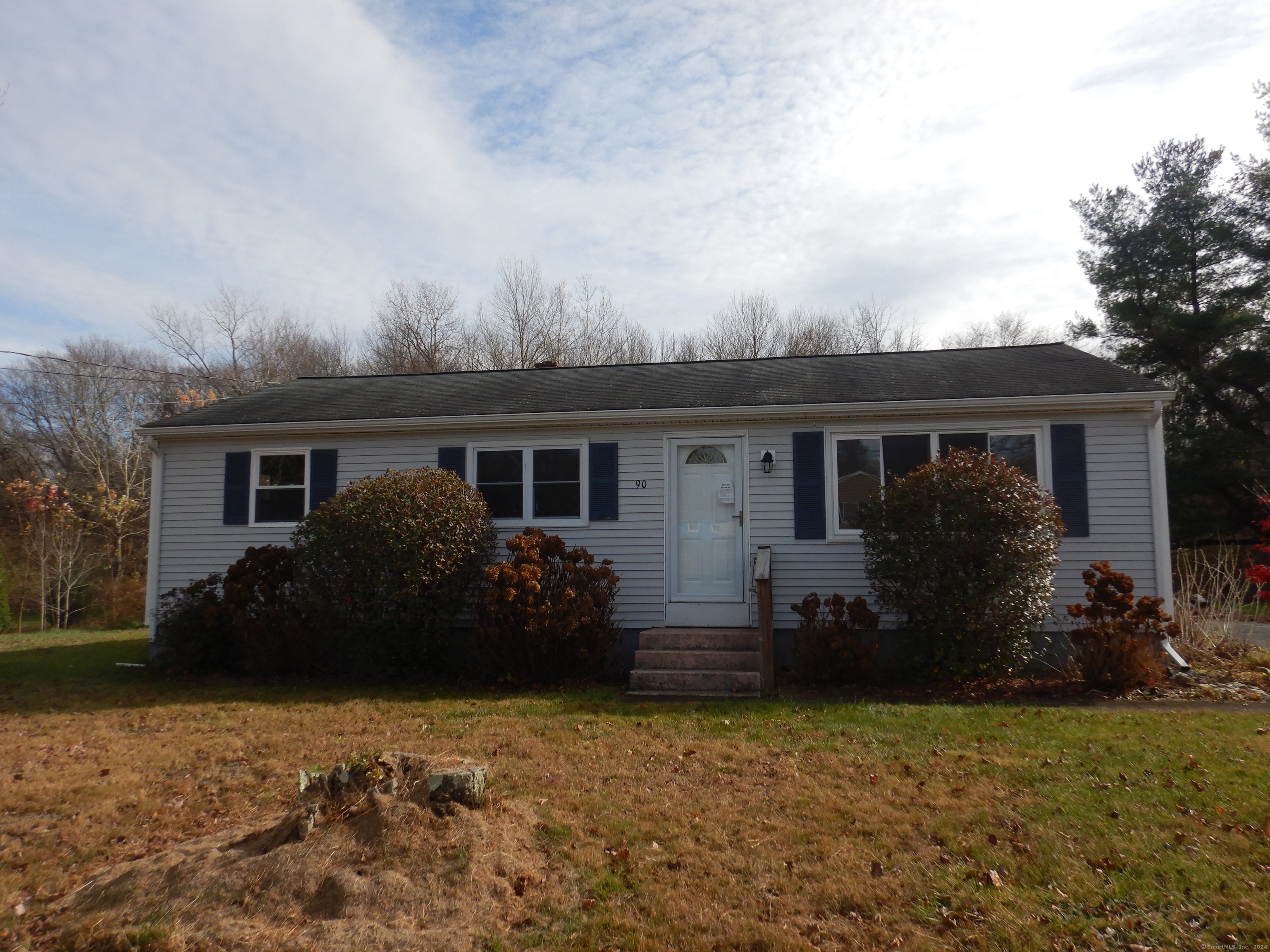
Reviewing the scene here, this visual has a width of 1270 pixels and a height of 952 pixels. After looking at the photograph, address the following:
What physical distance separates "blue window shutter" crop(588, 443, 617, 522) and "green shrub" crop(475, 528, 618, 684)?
2.65ft

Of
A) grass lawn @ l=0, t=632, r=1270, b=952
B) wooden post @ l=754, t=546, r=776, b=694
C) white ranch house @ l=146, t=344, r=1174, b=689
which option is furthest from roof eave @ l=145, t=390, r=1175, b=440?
grass lawn @ l=0, t=632, r=1270, b=952

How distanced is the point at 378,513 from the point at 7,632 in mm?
12161

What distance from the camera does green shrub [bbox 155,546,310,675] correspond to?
29.5ft

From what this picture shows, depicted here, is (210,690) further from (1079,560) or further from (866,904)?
(1079,560)

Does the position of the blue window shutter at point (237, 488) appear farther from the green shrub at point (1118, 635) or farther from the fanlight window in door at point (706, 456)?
the green shrub at point (1118, 635)

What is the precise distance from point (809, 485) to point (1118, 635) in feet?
11.0

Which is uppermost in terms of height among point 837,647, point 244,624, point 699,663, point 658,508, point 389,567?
point 658,508

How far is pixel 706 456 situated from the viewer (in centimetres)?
957

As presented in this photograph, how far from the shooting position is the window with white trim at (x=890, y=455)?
899 centimetres

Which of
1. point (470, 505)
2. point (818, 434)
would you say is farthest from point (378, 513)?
point (818, 434)

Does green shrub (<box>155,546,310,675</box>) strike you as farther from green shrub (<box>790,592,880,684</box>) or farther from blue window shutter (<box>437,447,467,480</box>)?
green shrub (<box>790,592,880,684</box>)

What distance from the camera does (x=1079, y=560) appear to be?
Answer: 873 cm

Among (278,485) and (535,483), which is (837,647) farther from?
(278,485)

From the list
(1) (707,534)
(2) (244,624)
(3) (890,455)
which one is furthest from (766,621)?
(2) (244,624)
